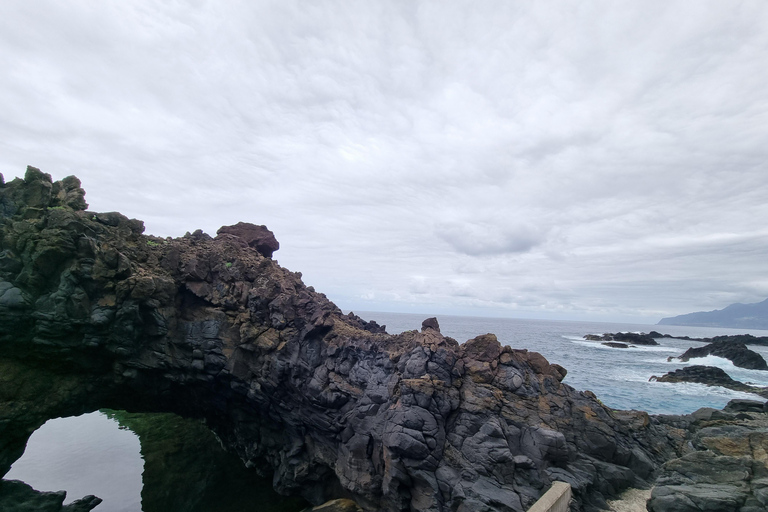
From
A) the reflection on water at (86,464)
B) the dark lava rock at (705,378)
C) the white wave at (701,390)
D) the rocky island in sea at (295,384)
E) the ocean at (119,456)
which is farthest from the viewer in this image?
the dark lava rock at (705,378)

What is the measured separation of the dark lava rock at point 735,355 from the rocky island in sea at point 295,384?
6431cm

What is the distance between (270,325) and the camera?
21203mm

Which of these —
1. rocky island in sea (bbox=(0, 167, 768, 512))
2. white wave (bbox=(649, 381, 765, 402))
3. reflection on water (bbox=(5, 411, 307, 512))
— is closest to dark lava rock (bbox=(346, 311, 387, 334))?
rocky island in sea (bbox=(0, 167, 768, 512))

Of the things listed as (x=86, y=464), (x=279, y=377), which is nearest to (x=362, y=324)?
(x=279, y=377)

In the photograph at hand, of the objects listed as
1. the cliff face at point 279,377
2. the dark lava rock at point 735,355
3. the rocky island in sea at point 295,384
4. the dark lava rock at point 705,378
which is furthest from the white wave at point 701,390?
the cliff face at point 279,377

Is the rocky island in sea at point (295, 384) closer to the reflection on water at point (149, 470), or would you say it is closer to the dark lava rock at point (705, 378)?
the reflection on water at point (149, 470)

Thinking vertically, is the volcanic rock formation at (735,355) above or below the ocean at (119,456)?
above

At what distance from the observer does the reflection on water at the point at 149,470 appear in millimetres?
20750

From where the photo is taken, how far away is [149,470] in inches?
965

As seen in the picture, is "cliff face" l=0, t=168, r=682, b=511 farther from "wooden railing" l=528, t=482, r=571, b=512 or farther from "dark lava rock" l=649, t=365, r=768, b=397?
"dark lava rock" l=649, t=365, r=768, b=397

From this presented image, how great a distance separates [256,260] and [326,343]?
6.81 metres

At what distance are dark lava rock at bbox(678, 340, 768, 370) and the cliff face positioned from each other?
225 feet

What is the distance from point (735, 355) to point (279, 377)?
3594 inches

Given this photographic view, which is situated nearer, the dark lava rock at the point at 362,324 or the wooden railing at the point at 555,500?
the wooden railing at the point at 555,500
